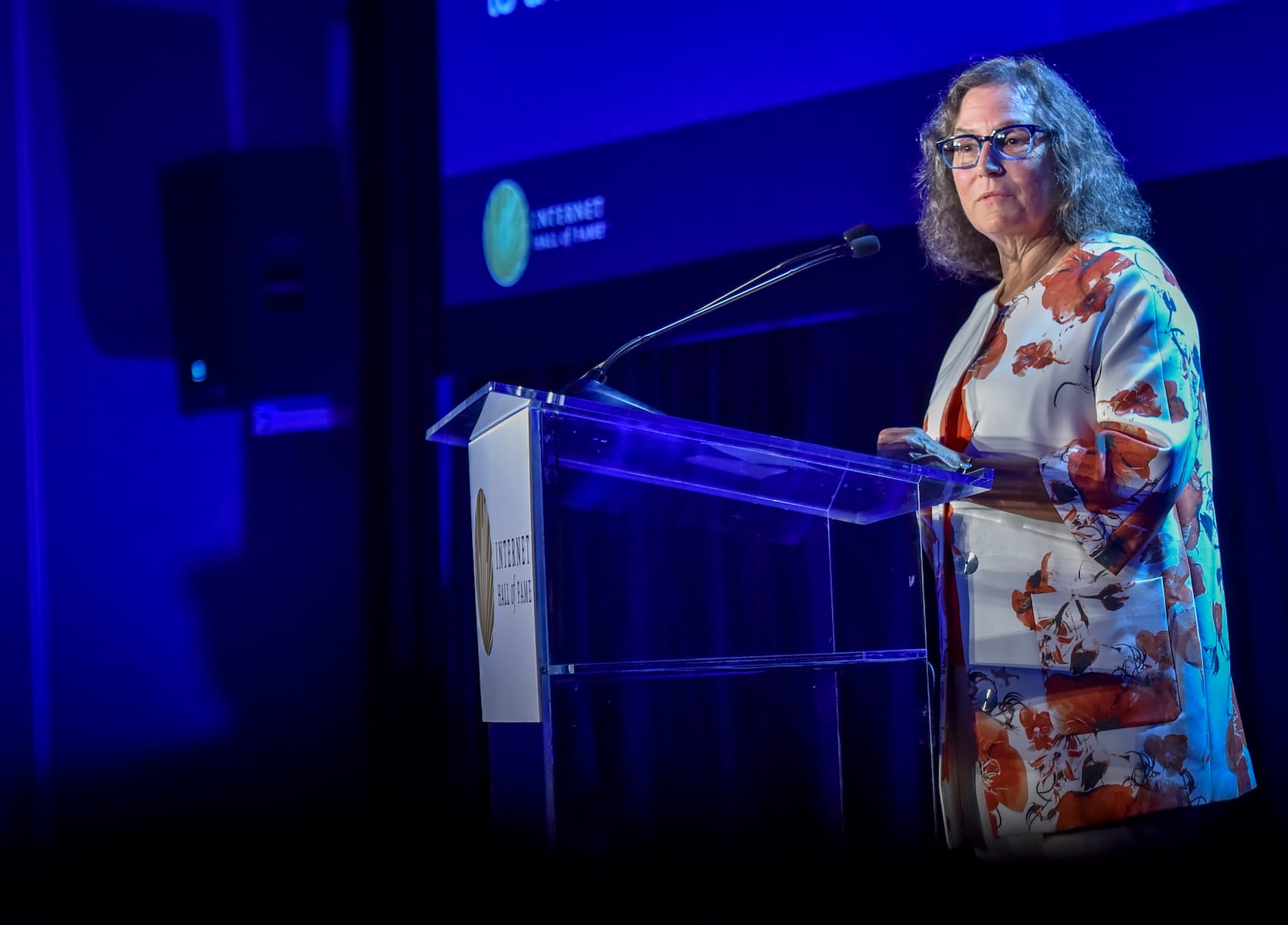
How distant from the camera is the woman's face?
5.36ft

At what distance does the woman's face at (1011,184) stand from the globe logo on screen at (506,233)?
5.53 feet

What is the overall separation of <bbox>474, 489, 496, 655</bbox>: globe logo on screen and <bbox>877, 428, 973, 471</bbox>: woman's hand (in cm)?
45

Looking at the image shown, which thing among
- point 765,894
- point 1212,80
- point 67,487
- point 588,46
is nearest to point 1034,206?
point 1212,80

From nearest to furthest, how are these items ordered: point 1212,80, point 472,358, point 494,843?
1. point 494,843
2. point 1212,80
3. point 472,358

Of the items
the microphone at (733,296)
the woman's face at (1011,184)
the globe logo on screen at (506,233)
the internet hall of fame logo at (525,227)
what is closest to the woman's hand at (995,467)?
the microphone at (733,296)

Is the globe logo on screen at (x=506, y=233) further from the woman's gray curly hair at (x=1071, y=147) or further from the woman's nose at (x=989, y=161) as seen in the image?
the woman's nose at (x=989, y=161)

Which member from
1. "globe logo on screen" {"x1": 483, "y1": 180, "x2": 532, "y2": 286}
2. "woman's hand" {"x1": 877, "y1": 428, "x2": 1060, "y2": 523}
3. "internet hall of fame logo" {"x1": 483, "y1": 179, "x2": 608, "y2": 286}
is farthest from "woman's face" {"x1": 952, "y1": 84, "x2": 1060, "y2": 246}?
"globe logo on screen" {"x1": 483, "y1": 180, "x2": 532, "y2": 286}

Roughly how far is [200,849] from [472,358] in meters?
1.62

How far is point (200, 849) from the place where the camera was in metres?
3.51

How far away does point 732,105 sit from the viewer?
9.28ft

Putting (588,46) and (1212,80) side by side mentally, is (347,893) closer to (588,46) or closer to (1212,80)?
(1212,80)

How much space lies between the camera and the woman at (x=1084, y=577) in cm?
135

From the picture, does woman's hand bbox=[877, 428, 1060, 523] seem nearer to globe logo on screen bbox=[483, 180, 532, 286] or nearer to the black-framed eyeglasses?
the black-framed eyeglasses

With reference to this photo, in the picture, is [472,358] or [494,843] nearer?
[494,843]
